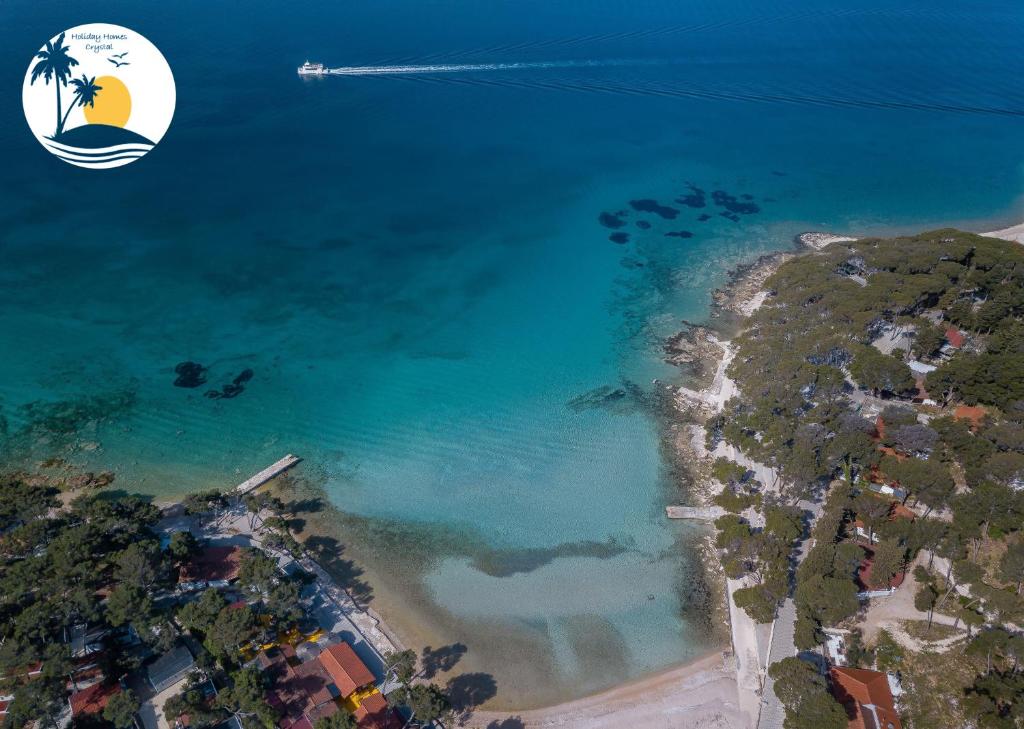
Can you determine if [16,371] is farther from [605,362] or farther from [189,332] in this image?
[605,362]

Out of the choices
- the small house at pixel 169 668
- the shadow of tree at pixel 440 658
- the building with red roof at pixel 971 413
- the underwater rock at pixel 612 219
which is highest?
the underwater rock at pixel 612 219

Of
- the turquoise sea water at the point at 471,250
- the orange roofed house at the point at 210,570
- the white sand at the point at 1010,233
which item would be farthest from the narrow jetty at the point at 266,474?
the white sand at the point at 1010,233

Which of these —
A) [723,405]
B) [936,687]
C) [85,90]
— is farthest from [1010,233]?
[85,90]

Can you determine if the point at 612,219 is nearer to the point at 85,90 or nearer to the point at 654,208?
the point at 654,208

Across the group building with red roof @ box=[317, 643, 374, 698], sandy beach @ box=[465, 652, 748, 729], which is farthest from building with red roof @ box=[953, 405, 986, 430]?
building with red roof @ box=[317, 643, 374, 698]

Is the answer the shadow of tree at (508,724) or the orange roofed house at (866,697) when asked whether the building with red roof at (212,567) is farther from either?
the orange roofed house at (866,697)

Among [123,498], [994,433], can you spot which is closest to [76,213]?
[123,498]

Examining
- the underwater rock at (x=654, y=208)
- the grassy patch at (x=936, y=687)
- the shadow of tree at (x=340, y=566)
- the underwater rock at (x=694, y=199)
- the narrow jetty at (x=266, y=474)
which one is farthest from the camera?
the underwater rock at (x=694, y=199)

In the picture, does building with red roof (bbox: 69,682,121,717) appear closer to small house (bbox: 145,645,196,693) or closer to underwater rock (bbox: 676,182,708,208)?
small house (bbox: 145,645,196,693)
